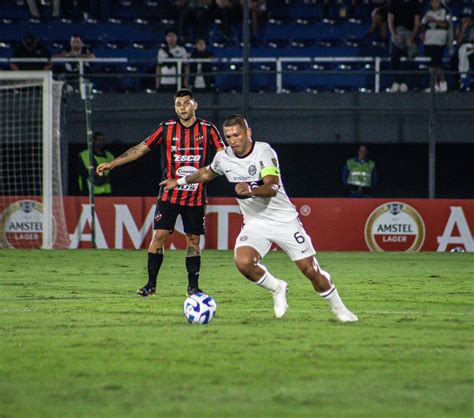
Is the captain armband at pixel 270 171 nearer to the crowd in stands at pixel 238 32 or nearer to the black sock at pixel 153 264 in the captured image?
the black sock at pixel 153 264

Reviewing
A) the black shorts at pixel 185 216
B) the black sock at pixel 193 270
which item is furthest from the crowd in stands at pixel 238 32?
the black sock at pixel 193 270

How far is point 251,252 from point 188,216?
2389mm

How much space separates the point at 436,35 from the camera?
2150cm

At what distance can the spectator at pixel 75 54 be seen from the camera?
22.3 m

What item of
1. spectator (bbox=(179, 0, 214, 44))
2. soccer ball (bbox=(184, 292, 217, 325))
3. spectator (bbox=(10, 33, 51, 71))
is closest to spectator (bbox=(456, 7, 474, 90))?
spectator (bbox=(179, 0, 214, 44))

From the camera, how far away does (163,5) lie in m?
25.1

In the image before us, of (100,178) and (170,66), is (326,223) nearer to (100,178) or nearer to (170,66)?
(100,178)

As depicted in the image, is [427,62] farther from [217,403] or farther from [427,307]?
[217,403]

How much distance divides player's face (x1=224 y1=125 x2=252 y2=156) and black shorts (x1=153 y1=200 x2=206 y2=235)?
87.9 inches

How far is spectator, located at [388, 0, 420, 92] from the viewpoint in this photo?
21.6m

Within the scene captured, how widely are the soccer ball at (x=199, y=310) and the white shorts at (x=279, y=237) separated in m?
0.58

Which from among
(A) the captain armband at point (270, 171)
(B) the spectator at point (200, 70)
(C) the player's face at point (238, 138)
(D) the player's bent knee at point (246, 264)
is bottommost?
(D) the player's bent knee at point (246, 264)

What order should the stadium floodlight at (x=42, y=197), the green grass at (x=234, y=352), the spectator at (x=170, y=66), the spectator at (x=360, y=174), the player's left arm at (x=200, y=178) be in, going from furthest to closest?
the spectator at (x=170, y=66) < the spectator at (x=360, y=174) < the stadium floodlight at (x=42, y=197) < the player's left arm at (x=200, y=178) < the green grass at (x=234, y=352)

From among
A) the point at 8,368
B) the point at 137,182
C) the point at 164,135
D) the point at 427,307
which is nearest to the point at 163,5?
the point at 137,182
